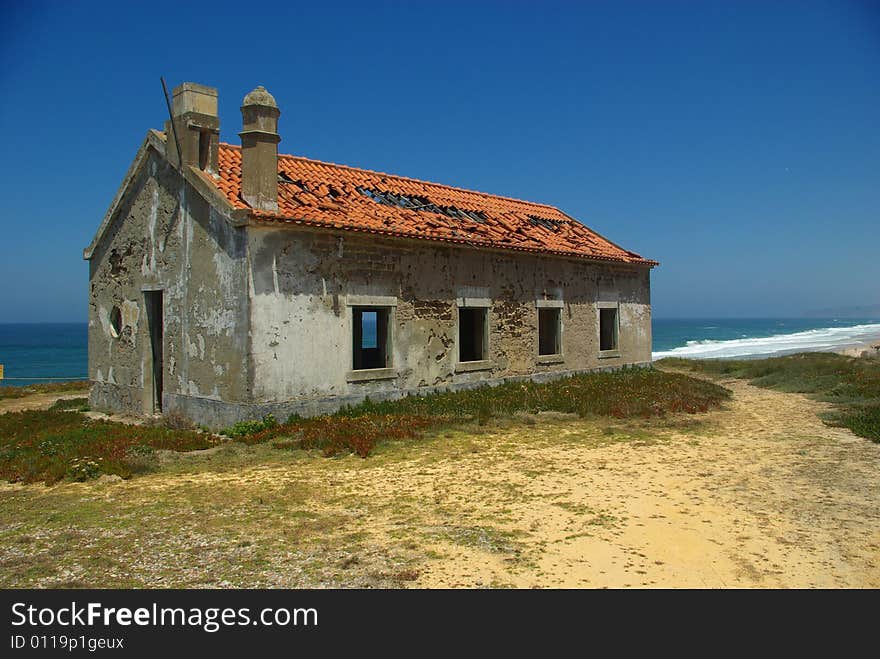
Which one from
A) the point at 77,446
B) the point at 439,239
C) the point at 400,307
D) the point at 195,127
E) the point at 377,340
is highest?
the point at 195,127

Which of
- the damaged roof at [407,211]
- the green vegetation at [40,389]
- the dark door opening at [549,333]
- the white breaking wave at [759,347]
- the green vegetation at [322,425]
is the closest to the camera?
the green vegetation at [322,425]

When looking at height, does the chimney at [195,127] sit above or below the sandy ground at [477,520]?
above

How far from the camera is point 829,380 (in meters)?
17.2

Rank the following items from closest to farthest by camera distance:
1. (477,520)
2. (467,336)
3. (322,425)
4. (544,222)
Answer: (477,520)
(322,425)
(467,336)
(544,222)

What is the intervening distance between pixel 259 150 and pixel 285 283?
7.77ft

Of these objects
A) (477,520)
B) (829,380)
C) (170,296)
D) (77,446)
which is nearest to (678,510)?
(477,520)

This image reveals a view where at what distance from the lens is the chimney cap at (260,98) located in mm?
11039

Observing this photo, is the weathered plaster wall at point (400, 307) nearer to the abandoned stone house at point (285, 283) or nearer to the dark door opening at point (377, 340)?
the abandoned stone house at point (285, 283)

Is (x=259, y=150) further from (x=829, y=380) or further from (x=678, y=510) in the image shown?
(x=829, y=380)

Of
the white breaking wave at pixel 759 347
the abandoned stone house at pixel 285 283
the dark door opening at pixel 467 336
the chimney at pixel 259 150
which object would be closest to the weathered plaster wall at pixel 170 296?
the abandoned stone house at pixel 285 283

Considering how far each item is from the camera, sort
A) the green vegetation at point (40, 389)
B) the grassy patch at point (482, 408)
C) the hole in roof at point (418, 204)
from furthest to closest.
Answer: the green vegetation at point (40, 389)
the hole in roof at point (418, 204)
the grassy patch at point (482, 408)

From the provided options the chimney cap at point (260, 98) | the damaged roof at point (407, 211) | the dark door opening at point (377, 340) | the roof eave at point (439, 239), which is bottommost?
the dark door opening at point (377, 340)

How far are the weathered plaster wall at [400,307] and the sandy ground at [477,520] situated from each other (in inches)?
88.2
